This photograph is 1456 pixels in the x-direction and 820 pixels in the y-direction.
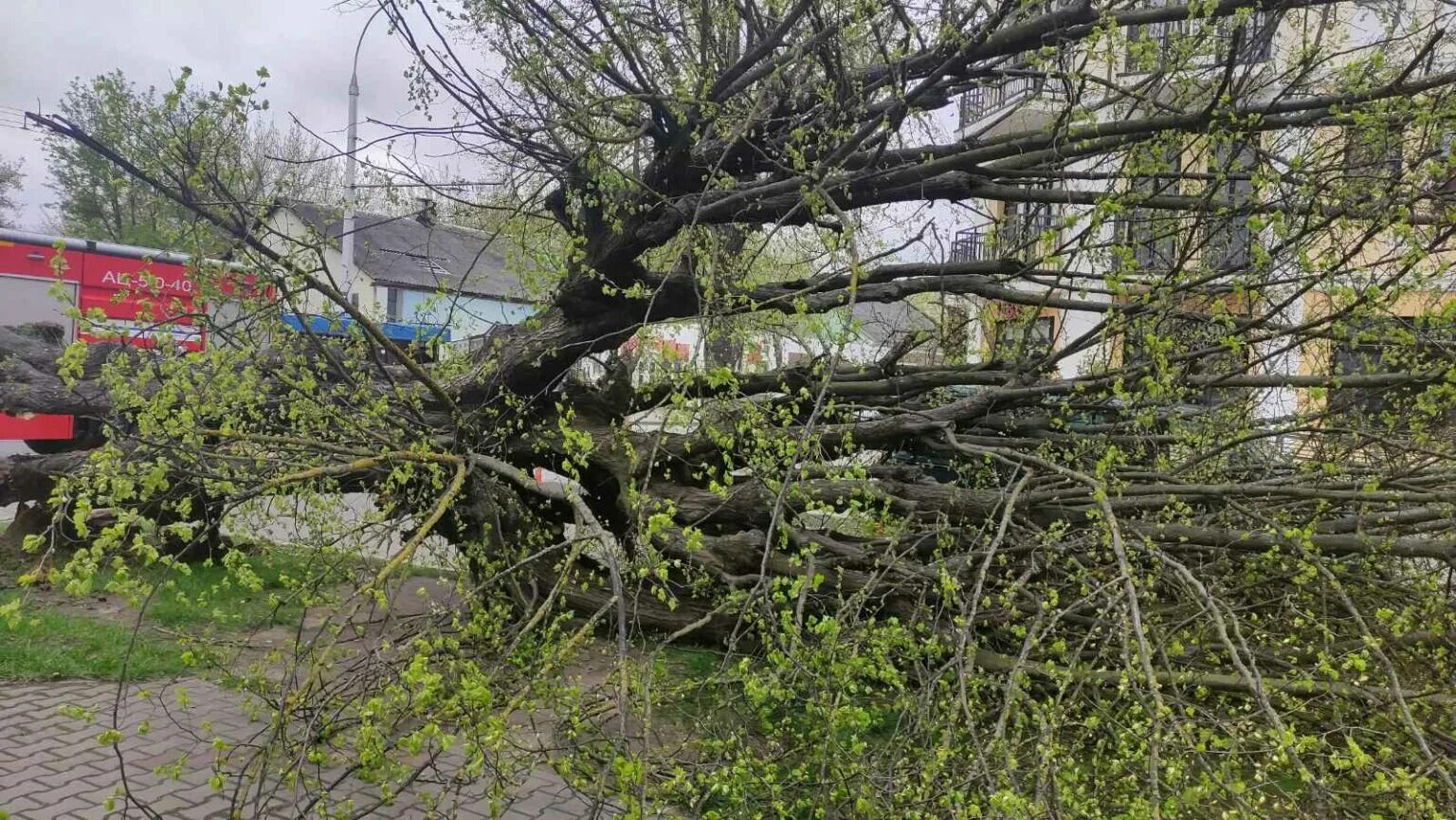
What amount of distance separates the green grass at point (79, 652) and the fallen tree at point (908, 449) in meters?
1.06

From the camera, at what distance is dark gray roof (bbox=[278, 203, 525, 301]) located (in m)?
8.06

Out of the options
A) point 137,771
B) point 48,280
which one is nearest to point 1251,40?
point 137,771

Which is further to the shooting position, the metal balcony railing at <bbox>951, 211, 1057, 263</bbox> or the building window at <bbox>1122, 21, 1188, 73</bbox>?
the metal balcony railing at <bbox>951, 211, 1057, 263</bbox>

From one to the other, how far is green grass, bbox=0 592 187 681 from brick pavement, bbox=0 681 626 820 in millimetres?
256

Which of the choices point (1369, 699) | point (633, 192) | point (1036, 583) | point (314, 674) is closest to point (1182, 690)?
point (1369, 699)

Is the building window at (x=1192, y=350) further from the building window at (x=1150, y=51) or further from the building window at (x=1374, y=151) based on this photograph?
the building window at (x=1150, y=51)

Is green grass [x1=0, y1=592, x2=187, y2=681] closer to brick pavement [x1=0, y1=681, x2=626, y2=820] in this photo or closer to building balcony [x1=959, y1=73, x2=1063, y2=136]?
brick pavement [x1=0, y1=681, x2=626, y2=820]

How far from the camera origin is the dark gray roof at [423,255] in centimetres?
806

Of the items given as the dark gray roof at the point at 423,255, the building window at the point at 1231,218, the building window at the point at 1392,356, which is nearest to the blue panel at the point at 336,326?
the dark gray roof at the point at 423,255

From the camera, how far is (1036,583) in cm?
473

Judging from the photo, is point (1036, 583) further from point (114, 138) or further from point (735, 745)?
point (114, 138)

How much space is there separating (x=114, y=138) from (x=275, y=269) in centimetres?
95

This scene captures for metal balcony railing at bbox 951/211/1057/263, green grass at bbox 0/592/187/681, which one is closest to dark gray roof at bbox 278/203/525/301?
green grass at bbox 0/592/187/681

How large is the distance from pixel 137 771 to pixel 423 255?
19.5 ft
